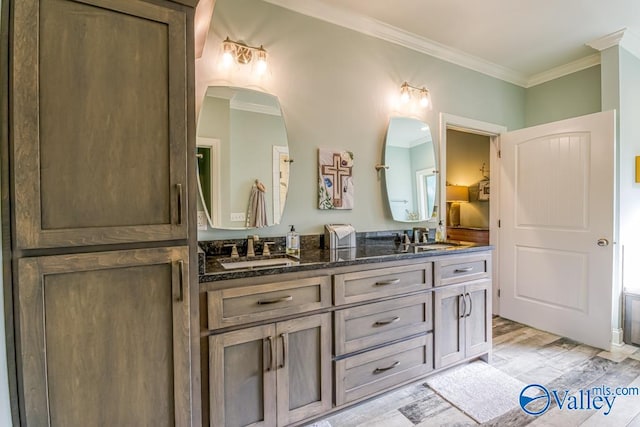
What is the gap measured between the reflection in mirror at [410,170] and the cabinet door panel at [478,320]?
2.46 ft

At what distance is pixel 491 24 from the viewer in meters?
2.43

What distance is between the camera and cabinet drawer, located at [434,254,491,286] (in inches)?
79.7

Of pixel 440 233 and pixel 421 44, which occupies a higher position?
pixel 421 44

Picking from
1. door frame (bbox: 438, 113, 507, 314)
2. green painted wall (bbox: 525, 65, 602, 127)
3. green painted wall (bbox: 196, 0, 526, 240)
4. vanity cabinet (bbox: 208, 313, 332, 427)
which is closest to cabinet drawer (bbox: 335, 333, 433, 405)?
vanity cabinet (bbox: 208, 313, 332, 427)

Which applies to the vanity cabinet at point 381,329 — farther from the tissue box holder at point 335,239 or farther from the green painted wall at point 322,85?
the green painted wall at point 322,85

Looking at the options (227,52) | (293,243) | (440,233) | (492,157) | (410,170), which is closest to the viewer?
(227,52)

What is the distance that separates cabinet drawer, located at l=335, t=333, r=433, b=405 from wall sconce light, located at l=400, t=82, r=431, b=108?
74.8 inches

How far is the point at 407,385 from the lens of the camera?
1.91 metres

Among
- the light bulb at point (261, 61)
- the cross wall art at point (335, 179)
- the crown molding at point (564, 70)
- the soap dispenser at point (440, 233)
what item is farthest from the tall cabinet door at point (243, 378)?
the crown molding at point (564, 70)

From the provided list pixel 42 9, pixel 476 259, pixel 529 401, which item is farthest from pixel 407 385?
pixel 42 9

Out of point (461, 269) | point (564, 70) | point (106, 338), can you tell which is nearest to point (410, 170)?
point (461, 269)

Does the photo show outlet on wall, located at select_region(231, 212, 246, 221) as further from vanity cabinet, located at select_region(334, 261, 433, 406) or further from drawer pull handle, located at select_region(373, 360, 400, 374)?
drawer pull handle, located at select_region(373, 360, 400, 374)

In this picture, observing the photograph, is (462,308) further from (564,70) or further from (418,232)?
(564,70)

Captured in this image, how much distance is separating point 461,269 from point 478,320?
1.47 ft
